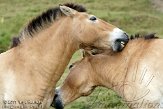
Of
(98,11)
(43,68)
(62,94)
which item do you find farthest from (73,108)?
(98,11)

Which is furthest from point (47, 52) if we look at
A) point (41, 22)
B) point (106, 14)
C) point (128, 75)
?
point (106, 14)

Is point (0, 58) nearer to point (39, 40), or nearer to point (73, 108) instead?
point (39, 40)

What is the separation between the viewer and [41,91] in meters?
6.84

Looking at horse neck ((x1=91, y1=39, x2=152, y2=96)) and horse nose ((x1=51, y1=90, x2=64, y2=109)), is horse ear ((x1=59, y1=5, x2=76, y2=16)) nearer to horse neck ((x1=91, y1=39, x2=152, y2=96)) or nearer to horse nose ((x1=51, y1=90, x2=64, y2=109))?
horse neck ((x1=91, y1=39, x2=152, y2=96))

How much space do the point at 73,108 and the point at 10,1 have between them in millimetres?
16966

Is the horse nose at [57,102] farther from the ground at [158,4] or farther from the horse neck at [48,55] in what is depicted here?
the ground at [158,4]

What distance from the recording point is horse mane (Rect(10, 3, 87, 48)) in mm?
7055

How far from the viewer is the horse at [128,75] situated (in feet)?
22.3

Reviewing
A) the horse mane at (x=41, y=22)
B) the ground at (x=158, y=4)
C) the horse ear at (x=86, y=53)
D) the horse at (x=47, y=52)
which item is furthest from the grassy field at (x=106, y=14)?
the horse at (x=47, y=52)

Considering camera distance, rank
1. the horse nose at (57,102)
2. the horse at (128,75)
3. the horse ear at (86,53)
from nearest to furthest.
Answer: the horse at (128,75) < the horse nose at (57,102) < the horse ear at (86,53)

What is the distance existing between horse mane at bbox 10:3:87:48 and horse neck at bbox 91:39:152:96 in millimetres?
861

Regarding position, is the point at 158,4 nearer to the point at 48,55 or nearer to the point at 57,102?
the point at 57,102

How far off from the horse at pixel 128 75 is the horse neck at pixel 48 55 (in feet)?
1.81

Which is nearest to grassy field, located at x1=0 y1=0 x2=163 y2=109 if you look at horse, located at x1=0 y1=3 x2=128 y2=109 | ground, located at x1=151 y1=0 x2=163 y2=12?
ground, located at x1=151 y1=0 x2=163 y2=12
